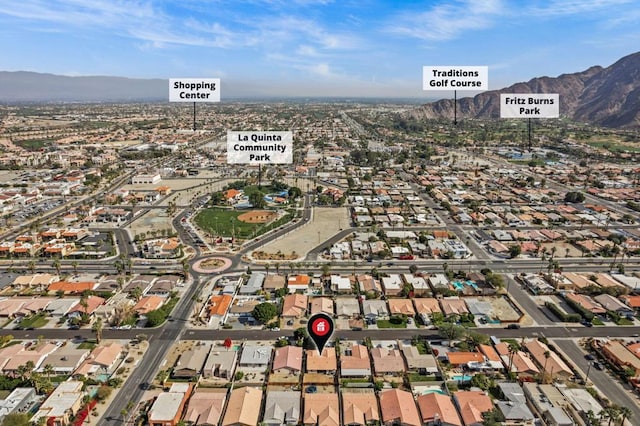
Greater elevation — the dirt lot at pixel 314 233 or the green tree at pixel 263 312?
the dirt lot at pixel 314 233

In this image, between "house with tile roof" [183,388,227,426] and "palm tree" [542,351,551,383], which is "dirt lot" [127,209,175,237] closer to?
"house with tile roof" [183,388,227,426]

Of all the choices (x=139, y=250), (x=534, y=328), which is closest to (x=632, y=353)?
(x=534, y=328)

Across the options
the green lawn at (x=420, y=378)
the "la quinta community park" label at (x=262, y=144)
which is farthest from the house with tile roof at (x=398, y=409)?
the "la quinta community park" label at (x=262, y=144)

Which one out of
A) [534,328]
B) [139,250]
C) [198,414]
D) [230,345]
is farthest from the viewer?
[139,250]

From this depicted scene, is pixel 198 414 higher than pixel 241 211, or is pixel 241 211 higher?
pixel 241 211

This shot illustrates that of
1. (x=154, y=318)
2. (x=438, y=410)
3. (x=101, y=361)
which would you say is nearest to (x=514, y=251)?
(x=438, y=410)

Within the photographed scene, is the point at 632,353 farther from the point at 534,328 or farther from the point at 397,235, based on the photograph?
the point at 397,235

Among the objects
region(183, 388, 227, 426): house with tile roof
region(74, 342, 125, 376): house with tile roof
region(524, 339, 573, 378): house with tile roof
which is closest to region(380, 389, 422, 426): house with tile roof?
region(183, 388, 227, 426): house with tile roof

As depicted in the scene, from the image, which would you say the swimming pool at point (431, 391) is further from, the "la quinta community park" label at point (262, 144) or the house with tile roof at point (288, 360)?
the "la quinta community park" label at point (262, 144)
